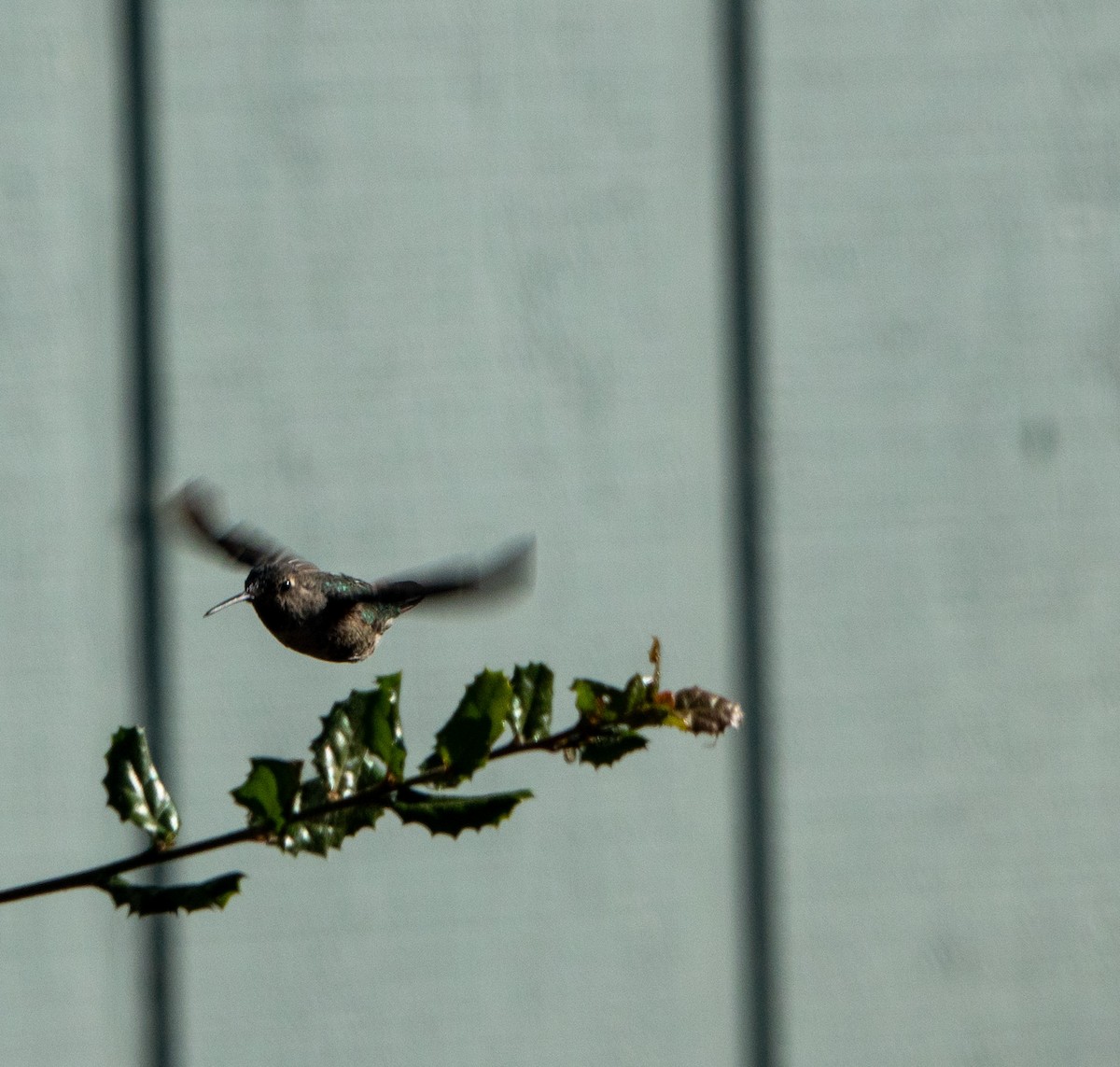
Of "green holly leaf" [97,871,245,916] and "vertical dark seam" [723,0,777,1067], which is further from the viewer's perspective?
"vertical dark seam" [723,0,777,1067]

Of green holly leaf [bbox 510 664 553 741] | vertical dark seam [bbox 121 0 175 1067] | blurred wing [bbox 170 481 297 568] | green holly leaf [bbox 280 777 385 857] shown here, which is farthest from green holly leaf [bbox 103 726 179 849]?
vertical dark seam [bbox 121 0 175 1067]

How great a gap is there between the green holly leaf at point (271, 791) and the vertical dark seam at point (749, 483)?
148 cm

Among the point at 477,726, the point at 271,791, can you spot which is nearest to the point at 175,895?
the point at 271,791

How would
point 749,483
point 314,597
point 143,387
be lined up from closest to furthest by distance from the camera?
point 314,597, point 143,387, point 749,483

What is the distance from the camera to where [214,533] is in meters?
1.57

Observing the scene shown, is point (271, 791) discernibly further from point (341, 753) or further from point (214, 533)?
point (214, 533)

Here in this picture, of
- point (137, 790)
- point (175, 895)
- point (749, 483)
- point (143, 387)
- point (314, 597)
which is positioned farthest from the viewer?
point (749, 483)

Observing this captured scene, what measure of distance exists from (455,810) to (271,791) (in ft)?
0.34

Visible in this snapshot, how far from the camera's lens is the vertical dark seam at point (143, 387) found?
6.86 feet

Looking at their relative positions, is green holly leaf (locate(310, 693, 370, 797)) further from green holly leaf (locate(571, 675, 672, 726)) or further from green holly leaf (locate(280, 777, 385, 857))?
green holly leaf (locate(571, 675, 672, 726))

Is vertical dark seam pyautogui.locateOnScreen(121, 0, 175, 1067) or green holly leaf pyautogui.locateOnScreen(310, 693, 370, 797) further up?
vertical dark seam pyautogui.locateOnScreen(121, 0, 175, 1067)

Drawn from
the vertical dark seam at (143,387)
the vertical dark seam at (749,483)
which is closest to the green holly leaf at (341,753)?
the vertical dark seam at (143,387)

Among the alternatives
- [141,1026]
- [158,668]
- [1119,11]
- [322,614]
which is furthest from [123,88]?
[1119,11]

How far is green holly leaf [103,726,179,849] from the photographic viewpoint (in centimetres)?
91
